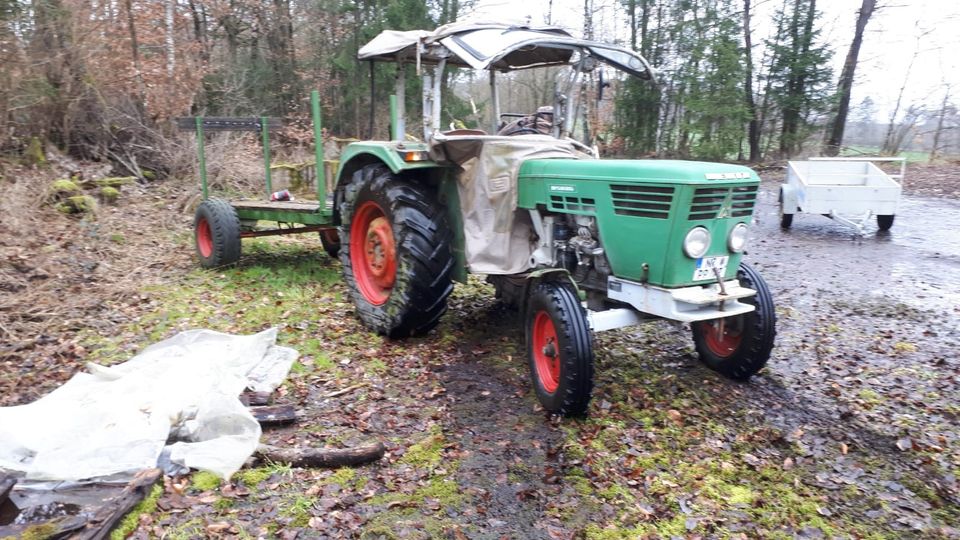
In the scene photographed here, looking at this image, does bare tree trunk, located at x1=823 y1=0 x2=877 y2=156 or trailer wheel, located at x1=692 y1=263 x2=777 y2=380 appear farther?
bare tree trunk, located at x1=823 y1=0 x2=877 y2=156

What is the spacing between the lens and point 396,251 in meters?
4.55

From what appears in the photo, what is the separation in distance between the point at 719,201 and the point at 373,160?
2.95 metres

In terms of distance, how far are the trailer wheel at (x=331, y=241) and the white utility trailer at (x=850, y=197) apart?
22.4 ft

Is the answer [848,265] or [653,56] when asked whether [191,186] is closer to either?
[848,265]

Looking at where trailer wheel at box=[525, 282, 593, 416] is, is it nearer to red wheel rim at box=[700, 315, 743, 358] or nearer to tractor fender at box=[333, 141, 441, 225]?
red wheel rim at box=[700, 315, 743, 358]

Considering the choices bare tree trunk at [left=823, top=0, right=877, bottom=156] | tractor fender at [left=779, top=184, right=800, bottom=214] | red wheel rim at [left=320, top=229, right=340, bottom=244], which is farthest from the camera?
bare tree trunk at [left=823, top=0, right=877, bottom=156]

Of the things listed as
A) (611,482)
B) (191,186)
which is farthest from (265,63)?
(611,482)

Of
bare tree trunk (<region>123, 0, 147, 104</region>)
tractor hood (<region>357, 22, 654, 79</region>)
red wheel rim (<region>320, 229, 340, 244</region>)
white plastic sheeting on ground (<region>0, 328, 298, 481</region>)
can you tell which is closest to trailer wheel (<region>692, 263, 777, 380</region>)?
tractor hood (<region>357, 22, 654, 79</region>)

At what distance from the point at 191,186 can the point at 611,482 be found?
8.49 m

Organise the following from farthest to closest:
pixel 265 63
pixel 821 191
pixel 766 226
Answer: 1. pixel 265 63
2. pixel 766 226
3. pixel 821 191

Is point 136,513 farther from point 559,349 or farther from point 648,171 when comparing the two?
point 648,171

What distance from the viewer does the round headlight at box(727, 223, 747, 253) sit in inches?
138

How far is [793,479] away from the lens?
119 inches

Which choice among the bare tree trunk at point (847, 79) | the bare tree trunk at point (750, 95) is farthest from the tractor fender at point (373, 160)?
the bare tree trunk at point (847, 79)
